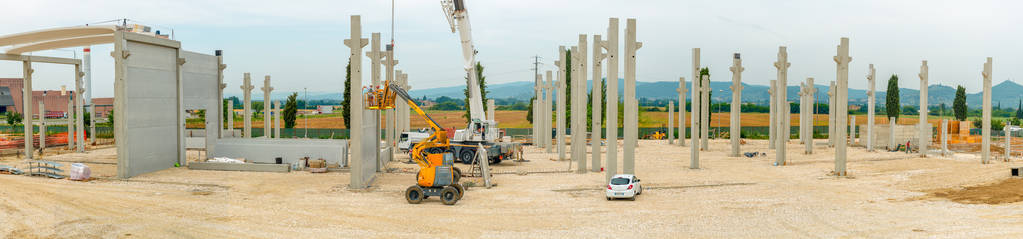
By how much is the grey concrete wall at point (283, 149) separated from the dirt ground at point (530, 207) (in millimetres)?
2128

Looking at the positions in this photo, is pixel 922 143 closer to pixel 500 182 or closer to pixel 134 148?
pixel 500 182

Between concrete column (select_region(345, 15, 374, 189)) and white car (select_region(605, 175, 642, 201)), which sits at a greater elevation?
concrete column (select_region(345, 15, 374, 189))

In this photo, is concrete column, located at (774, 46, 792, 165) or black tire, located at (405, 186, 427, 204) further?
concrete column, located at (774, 46, 792, 165)

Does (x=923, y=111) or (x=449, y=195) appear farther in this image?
(x=923, y=111)

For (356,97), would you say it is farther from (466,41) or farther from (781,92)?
(781,92)

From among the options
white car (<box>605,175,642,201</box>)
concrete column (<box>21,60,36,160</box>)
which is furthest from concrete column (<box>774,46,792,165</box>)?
concrete column (<box>21,60,36,160</box>)

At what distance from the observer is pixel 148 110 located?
27547 mm

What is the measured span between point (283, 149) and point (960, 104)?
244 ft

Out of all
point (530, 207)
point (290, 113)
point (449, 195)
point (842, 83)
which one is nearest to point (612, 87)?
point (530, 207)

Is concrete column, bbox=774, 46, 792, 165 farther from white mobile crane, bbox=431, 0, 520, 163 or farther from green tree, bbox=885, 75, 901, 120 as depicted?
green tree, bbox=885, 75, 901, 120

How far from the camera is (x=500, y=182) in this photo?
2517 centimetres

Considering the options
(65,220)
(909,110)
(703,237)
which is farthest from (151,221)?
(909,110)

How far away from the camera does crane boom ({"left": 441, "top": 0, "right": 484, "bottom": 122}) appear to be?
30453mm

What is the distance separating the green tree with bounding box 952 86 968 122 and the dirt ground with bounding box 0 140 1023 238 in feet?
178
